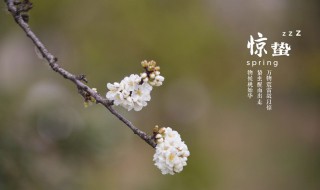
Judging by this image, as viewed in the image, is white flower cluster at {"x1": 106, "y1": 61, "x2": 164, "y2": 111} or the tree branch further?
white flower cluster at {"x1": 106, "y1": 61, "x2": 164, "y2": 111}

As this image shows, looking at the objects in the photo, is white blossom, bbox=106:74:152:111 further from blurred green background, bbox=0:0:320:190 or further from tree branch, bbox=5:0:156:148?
blurred green background, bbox=0:0:320:190

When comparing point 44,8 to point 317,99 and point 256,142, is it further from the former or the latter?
point 317,99

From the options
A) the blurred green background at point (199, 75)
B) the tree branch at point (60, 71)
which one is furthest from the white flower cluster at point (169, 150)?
the blurred green background at point (199, 75)

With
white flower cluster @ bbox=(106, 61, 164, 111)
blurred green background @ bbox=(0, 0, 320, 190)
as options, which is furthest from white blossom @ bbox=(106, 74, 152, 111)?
blurred green background @ bbox=(0, 0, 320, 190)

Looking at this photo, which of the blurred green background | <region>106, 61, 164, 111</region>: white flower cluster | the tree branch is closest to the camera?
the tree branch

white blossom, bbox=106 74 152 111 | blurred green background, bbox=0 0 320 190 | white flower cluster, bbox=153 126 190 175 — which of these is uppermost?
blurred green background, bbox=0 0 320 190

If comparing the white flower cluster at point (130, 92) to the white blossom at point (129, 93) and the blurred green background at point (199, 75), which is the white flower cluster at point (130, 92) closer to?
the white blossom at point (129, 93)

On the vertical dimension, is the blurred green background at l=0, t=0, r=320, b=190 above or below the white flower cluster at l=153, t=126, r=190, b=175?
above

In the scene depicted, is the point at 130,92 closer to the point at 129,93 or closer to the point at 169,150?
the point at 129,93
